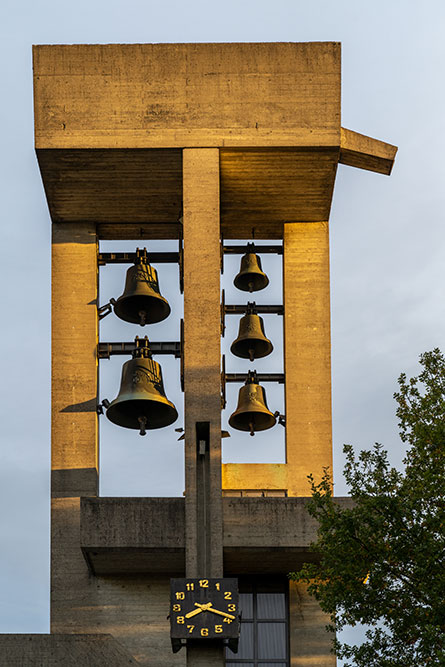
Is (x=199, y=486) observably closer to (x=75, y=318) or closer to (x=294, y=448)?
(x=294, y=448)

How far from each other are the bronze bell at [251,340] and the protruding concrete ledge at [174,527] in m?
4.99

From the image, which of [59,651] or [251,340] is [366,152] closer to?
[251,340]

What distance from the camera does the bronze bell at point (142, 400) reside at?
28781 mm

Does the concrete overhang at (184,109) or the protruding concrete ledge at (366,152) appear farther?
the protruding concrete ledge at (366,152)

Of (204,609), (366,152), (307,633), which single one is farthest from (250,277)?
(204,609)

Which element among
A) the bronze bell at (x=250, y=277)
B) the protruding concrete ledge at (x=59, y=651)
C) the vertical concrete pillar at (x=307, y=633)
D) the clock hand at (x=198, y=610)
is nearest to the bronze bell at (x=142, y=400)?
the bronze bell at (x=250, y=277)

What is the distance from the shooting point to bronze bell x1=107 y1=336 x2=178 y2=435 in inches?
1133

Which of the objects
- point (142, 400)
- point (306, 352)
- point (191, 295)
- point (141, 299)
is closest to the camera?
point (191, 295)

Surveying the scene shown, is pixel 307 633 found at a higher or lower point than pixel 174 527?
lower

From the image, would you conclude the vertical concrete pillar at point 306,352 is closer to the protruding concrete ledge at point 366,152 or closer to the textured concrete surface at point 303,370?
the textured concrete surface at point 303,370

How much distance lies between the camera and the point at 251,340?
31312 millimetres

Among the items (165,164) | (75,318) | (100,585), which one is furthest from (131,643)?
(165,164)

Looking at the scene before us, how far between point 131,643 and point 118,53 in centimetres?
1193

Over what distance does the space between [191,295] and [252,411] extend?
3.23 m
